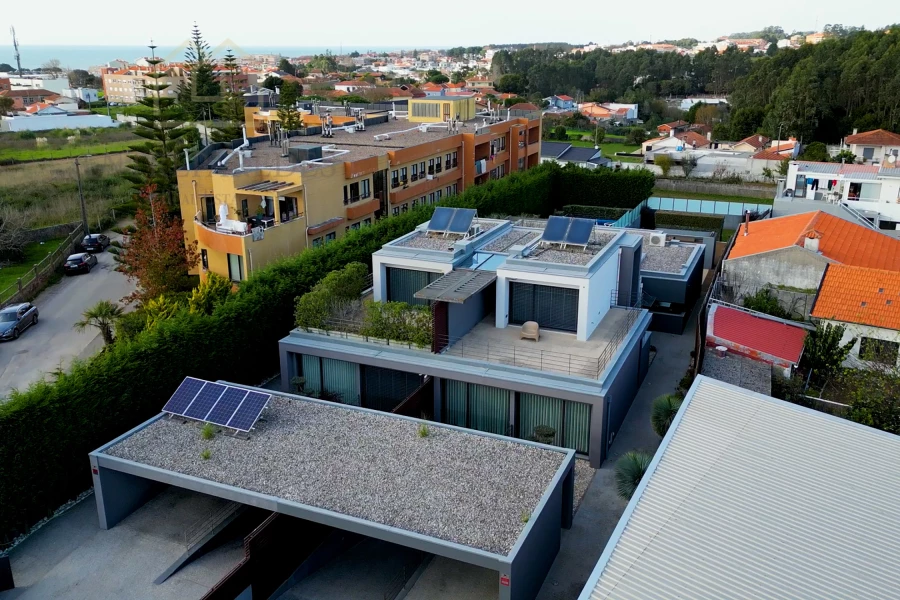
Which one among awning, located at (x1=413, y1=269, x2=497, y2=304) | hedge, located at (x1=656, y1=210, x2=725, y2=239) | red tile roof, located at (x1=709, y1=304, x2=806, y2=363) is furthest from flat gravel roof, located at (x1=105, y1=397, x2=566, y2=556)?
hedge, located at (x1=656, y1=210, x2=725, y2=239)

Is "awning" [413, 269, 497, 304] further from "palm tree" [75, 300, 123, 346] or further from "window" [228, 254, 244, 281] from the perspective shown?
"palm tree" [75, 300, 123, 346]

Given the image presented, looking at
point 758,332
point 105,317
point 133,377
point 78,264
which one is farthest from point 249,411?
point 78,264

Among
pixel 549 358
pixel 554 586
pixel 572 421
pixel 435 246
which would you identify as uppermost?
pixel 435 246

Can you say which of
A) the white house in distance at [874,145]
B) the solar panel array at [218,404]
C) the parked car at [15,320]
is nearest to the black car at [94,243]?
the parked car at [15,320]

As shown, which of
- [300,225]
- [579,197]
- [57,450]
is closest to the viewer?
[57,450]

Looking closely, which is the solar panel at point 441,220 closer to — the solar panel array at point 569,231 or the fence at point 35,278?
the solar panel array at point 569,231

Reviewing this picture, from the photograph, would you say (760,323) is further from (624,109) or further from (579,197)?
(624,109)

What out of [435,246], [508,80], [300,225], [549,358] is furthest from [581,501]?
[508,80]
